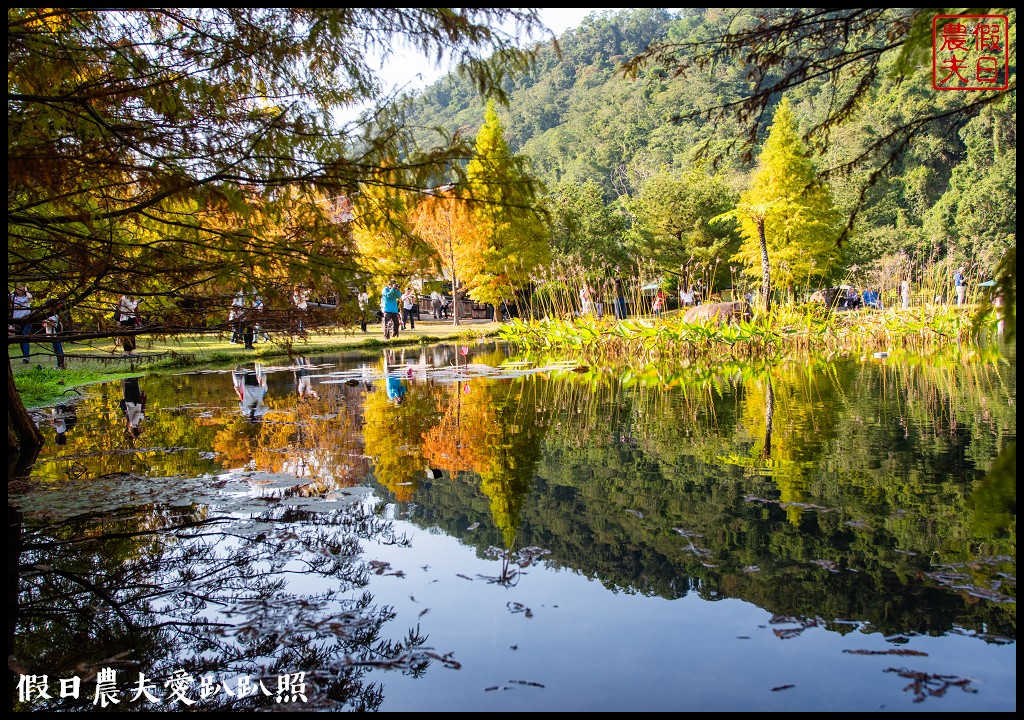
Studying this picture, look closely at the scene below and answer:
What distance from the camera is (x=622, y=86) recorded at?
267 feet

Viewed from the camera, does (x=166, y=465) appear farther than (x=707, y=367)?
No

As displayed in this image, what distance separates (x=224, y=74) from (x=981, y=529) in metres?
3.62

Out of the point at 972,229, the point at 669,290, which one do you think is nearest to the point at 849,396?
the point at 669,290

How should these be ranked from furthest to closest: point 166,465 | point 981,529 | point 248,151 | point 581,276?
point 581,276 → point 166,465 → point 248,151 → point 981,529

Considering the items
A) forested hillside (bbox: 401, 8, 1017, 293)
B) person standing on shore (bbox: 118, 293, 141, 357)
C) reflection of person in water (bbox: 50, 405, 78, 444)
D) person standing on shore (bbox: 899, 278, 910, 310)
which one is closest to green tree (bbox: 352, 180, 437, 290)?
person standing on shore (bbox: 118, 293, 141, 357)

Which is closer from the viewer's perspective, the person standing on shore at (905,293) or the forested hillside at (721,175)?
the person standing on shore at (905,293)

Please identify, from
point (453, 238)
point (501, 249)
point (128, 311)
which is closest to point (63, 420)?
point (128, 311)

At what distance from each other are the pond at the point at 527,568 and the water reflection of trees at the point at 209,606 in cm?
1

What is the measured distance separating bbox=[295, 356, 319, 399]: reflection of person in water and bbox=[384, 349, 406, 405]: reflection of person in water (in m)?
0.96

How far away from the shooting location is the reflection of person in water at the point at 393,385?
8883 mm

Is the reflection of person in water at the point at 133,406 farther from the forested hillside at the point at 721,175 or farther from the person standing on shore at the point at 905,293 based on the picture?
the forested hillside at the point at 721,175

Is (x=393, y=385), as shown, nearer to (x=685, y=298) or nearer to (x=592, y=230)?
(x=685, y=298)

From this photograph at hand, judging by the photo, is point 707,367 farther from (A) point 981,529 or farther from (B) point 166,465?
(A) point 981,529

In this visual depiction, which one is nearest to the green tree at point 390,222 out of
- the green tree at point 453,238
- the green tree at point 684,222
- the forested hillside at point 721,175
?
the forested hillside at point 721,175
